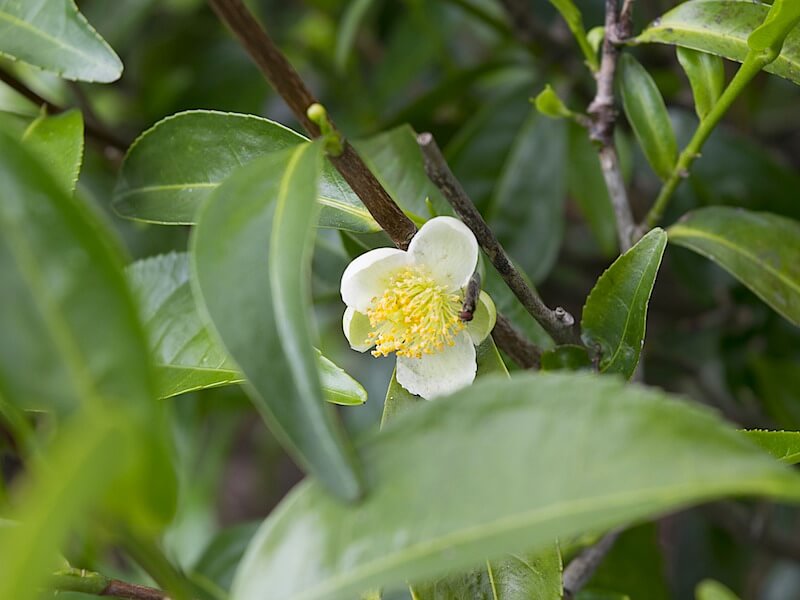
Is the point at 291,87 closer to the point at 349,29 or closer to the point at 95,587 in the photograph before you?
the point at 95,587

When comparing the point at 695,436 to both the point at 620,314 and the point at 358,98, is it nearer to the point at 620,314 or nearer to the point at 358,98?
the point at 620,314

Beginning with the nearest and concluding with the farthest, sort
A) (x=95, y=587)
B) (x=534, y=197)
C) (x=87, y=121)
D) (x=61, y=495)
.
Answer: (x=61, y=495), (x=95, y=587), (x=87, y=121), (x=534, y=197)

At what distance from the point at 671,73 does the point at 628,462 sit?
0.81 meters

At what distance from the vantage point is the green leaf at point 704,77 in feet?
1.80

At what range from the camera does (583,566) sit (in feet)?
1.95

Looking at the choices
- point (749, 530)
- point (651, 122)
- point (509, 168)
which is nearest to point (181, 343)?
point (651, 122)

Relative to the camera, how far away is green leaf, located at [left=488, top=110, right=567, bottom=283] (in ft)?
2.86

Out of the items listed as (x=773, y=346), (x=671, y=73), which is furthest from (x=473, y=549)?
(x=671, y=73)

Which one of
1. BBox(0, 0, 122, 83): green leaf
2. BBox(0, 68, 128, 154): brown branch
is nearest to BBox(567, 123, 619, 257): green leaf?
BBox(0, 68, 128, 154): brown branch

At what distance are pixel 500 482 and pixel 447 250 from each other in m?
0.18

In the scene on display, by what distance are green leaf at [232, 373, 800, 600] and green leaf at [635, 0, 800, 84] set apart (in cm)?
27

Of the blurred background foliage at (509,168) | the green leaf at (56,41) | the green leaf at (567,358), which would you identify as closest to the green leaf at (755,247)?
the green leaf at (567,358)

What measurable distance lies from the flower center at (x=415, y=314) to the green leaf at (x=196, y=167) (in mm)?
44

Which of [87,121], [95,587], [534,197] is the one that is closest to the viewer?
[95,587]
